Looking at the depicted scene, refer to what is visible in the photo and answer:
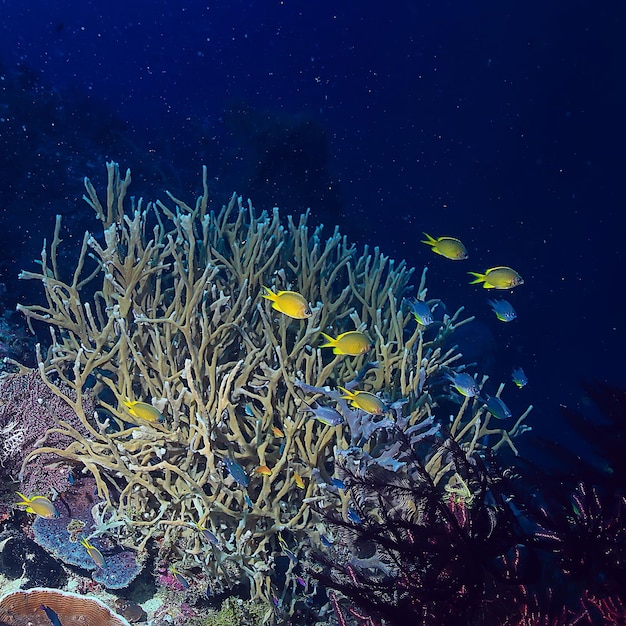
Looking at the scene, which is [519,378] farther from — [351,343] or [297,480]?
[297,480]

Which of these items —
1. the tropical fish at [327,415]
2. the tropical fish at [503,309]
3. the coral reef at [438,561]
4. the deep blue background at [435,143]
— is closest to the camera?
the coral reef at [438,561]

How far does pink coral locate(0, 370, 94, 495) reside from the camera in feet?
10.4

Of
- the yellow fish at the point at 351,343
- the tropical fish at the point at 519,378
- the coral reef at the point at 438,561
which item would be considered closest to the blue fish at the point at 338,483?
the coral reef at the point at 438,561

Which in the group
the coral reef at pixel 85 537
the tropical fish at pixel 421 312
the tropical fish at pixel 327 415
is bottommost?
the coral reef at pixel 85 537

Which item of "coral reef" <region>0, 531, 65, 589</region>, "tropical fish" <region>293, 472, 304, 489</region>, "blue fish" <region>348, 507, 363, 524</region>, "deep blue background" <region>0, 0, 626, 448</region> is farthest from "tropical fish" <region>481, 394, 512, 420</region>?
"deep blue background" <region>0, 0, 626, 448</region>

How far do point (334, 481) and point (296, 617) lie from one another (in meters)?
1.19

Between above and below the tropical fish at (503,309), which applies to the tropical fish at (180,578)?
below

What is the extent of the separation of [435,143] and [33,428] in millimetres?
49313

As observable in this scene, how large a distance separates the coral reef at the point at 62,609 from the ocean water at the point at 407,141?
4678 mm

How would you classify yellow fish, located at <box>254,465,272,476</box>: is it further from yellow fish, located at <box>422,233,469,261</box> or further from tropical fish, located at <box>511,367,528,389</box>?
tropical fish, located at <box>511,367,528,389</box>

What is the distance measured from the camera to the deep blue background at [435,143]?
14.4 meters

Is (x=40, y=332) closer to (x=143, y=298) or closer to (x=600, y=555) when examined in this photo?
(x=143, y=298)

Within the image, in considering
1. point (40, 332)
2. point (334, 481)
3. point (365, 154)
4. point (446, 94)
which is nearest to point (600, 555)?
point (334, 481)

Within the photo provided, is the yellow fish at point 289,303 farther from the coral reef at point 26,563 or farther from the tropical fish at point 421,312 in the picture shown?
the coral reef at point 26,563
